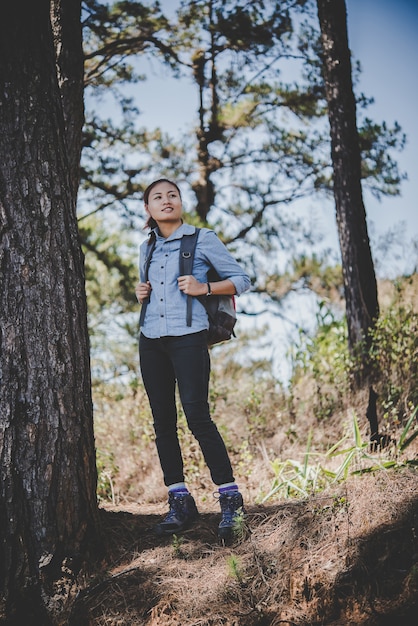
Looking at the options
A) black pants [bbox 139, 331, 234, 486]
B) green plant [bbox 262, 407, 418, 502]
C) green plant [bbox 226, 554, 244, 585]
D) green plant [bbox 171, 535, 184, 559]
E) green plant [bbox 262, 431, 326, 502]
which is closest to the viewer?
green plant [bbox 226, 554, 244, 585]

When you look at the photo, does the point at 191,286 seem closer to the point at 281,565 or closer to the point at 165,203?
the point at 165,203

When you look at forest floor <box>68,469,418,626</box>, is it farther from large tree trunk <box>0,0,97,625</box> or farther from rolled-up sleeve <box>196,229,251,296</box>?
rolled-up sleeve <box>196,229,251,296</box>

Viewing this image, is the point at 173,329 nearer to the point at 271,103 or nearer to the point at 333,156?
the point at 333,156

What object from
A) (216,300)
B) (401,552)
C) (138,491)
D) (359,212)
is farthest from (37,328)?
(359,212)

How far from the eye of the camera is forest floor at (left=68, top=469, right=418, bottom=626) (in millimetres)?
2518

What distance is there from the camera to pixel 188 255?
3.33 metres

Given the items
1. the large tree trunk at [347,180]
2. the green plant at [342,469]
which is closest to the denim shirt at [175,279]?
the green plant at [342,469]

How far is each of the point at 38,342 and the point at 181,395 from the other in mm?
785

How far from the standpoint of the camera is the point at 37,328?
3.00m

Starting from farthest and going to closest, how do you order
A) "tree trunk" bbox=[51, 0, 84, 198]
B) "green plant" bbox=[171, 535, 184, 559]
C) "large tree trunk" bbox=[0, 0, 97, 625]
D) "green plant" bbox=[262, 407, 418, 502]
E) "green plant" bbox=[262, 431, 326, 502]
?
"tree trunk" bbox=[51, 0, 84, 198] → "green plant" bbox=[262, 431, 326, 502] → "green plant" bbox=[262, 407, 418, 502] → "green plant" bbox=[171, 535, 184, 559] → "large tree trunk" bbox=[0, 0, 97, 625]

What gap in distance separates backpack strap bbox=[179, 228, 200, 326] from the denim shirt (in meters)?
0.02

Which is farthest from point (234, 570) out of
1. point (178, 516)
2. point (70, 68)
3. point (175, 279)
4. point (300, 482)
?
point (70, 68)

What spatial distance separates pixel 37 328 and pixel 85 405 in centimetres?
47

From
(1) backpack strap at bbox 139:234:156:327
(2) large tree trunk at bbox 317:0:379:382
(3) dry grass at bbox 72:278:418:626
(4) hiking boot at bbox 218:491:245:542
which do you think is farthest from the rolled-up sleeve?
(2) large tree trunk at bbox 317:0:379:382
